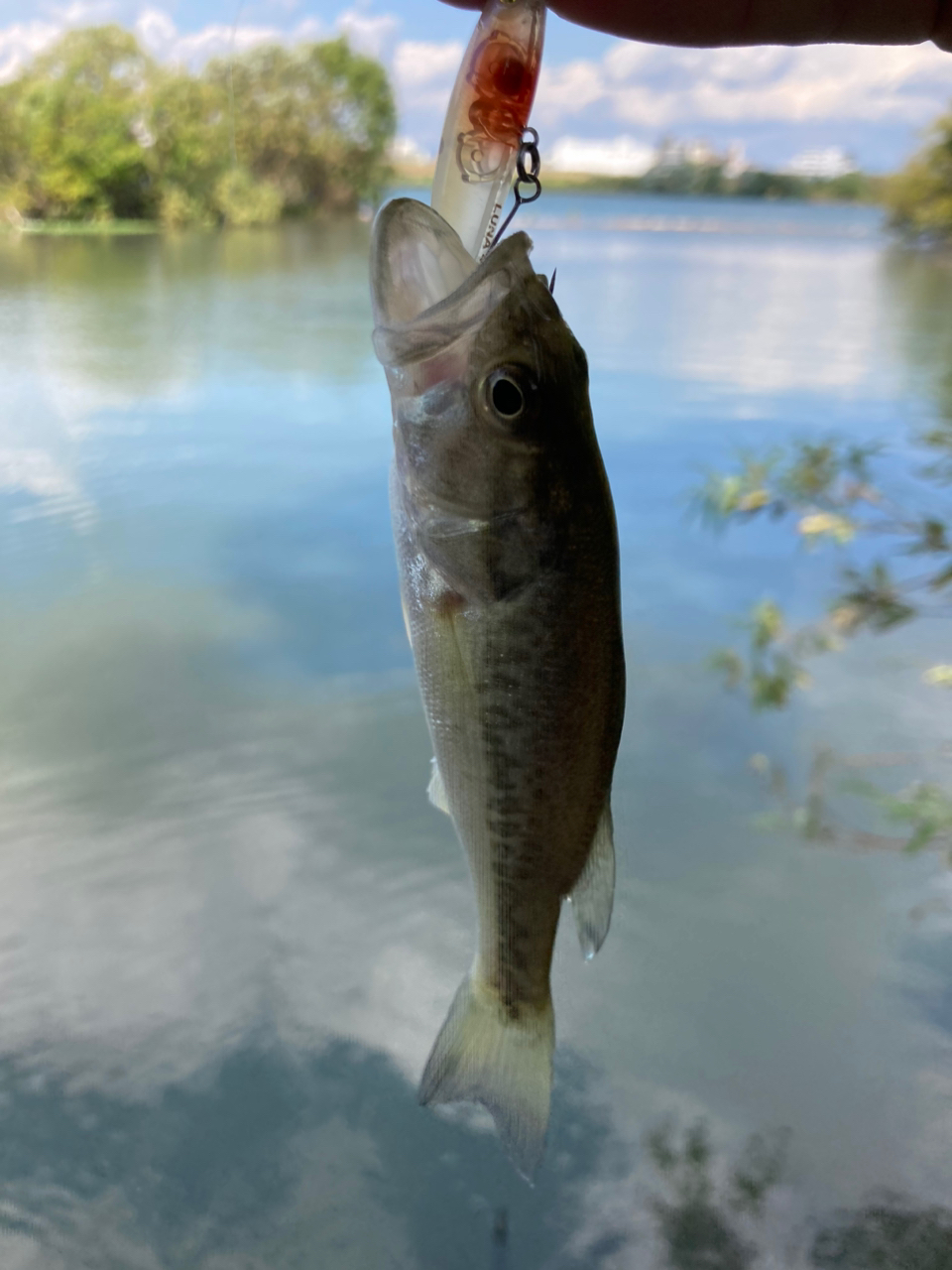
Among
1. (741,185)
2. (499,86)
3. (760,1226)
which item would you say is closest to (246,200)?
(741,185)

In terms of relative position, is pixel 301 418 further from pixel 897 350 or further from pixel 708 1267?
pixel 708 1267

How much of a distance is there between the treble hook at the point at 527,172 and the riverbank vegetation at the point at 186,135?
38.8 inches

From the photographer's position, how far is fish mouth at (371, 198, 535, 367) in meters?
0.49

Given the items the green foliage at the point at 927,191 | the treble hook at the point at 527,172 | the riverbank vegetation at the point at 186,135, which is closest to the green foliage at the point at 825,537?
the green foliage at the point at 927,191

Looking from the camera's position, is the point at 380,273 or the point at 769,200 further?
the point at 769,200

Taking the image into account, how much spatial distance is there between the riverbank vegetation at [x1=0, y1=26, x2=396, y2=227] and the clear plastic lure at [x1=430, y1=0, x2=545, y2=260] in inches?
38.1

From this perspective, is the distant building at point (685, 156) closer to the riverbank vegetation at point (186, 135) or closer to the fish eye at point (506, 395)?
the riverbank vegetation at point (186, 135)

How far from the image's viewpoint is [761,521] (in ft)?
5.80

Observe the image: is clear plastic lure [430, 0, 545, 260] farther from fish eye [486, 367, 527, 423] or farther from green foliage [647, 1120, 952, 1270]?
green foliage [647, 1120, 952, 1270]

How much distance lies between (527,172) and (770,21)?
15.8 inches

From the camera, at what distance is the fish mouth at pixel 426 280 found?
0.49 meters

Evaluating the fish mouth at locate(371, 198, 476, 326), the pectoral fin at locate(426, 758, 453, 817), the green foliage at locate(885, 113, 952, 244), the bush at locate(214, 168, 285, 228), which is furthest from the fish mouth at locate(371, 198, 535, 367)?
the green foliage at locate(885, 113, 952, 244)

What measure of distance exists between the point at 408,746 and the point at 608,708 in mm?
1023

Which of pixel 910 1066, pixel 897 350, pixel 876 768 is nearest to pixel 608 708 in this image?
pixel 910 1066
